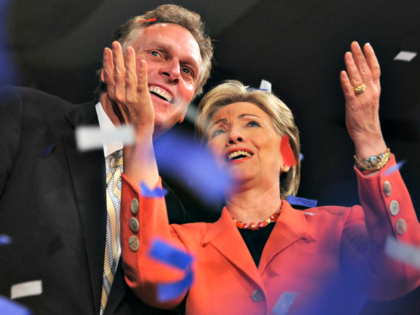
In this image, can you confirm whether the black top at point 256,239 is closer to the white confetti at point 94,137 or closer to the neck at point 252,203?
the neck at point 252,203

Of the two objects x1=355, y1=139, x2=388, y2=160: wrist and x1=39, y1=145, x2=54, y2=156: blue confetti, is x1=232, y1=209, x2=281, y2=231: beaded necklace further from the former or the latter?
x1=39, y1=145, x2=54, y2=156: blue confetti

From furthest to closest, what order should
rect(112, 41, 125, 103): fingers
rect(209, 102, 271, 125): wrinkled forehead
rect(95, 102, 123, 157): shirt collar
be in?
1. rect(209, 102, 271, 125): wrinkled forehead
2. rect(95, 102, 123, 157): shirt collar
3. rect(112, 41, 125, 103): fingers

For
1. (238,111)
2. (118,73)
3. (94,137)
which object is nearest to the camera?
(118,73)

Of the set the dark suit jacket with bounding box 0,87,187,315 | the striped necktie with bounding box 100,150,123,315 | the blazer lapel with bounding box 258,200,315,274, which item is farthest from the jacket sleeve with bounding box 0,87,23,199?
the blazer lapel with bounding box 258,200,315,274

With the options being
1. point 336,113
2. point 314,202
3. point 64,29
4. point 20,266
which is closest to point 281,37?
point 336,113

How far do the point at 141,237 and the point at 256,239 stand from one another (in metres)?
0.29

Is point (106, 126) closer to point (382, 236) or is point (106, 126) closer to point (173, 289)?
point (173, 289)

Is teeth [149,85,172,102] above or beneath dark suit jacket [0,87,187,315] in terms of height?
above

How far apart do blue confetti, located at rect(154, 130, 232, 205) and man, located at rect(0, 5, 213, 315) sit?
0.05m

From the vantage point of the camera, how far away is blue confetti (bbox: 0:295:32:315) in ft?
2.79

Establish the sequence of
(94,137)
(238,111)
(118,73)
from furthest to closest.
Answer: (238,111), (94,137), (118,73)

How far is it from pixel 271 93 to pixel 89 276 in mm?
668

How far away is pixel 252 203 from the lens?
1052 millimetres

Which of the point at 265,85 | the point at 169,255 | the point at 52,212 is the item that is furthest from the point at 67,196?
the point at 265,85
